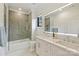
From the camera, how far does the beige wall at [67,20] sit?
1811 millimetres

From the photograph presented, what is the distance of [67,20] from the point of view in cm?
195

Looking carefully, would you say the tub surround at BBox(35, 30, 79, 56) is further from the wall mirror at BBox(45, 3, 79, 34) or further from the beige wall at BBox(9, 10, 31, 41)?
the beige wall at BBox(9, 10, 31, 41)

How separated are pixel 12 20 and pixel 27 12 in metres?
0.30

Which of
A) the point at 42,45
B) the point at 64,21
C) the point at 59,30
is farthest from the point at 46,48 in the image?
the point at 64,21

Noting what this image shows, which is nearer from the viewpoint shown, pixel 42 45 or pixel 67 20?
pixel 67 20

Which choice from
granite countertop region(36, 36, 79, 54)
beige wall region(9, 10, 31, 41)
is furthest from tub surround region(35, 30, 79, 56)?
beige wall region(9, 10, 31, 41)

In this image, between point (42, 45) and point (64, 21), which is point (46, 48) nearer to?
point (42, 45)

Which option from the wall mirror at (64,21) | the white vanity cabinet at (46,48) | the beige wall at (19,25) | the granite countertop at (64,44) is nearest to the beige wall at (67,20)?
the wall mirror at (64,21)

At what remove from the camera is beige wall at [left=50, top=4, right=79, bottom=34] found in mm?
1811

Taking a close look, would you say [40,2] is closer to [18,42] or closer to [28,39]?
[28,39]

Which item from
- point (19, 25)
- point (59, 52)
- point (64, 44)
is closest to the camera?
point (59, 52)

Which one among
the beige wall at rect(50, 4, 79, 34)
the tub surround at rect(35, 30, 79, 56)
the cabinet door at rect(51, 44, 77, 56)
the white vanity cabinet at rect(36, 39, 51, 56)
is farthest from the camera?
the white vanity cabinet at rect(36, 39, 51, 56)

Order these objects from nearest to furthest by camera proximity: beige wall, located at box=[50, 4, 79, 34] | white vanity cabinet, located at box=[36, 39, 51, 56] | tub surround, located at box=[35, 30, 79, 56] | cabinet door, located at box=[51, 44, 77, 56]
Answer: cabinet door, located at box=[51, 44, 77, 56], tub surround, located at box=[35, 30, 79, 56], beige wall, located at box=[50, 4, 79, 34], white vanity cabinet, located at box=[36, 39, 51, 56]

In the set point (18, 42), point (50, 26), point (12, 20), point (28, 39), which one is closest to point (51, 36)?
point (50, 26)
